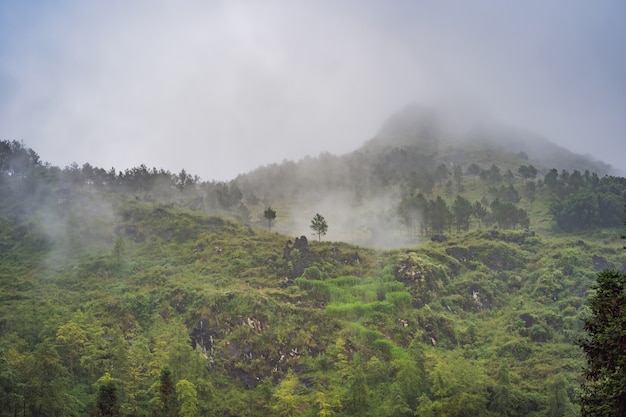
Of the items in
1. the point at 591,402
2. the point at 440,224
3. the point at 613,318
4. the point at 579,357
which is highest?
the point at 440,224

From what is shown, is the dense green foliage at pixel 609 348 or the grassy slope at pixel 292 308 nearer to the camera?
the dense green foliage at pixel 609 348

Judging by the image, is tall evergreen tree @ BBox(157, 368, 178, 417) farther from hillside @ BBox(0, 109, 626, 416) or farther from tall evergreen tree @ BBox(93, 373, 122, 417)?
tall evergreen tree @ BBox(93, 373, 122, 417)

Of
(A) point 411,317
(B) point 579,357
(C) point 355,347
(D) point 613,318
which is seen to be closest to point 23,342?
(C) point 355,347

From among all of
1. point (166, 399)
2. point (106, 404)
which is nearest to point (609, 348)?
point (166, 399)

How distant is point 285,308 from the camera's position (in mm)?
97938

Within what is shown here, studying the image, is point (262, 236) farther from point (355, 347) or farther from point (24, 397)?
point (24, 397)

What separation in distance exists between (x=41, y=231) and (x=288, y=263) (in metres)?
70.1

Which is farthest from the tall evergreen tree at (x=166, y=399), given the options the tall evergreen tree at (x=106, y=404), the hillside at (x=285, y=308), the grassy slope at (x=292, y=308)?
the grassy slope at (x=292, y=308)

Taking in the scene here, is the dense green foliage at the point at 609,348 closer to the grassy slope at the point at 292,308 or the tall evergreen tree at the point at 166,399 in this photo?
the grassy slope at the point at 292,308

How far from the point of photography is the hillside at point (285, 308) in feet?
239

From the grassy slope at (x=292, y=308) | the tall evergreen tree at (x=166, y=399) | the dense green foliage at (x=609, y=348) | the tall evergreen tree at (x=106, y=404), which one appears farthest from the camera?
the grassy slope at (x=292, y=308)

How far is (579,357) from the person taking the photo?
3408 inches

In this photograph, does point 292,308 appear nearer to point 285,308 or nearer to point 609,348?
point 285,308

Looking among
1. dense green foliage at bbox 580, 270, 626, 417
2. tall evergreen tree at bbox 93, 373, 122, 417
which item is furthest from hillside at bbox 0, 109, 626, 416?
dense green foliage at bbox 580, 270, 626, 417
